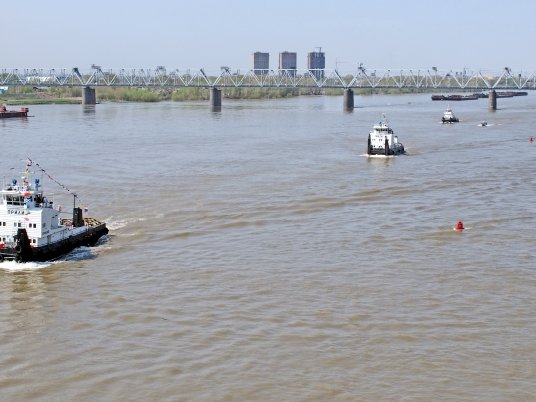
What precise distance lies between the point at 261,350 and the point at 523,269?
14660 millimetres

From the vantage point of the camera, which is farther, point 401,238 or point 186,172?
point 186,172

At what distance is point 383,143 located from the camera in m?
83.8

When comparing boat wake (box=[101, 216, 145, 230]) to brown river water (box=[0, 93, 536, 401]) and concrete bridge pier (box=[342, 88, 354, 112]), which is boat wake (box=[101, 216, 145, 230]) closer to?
brown river water (box=[0, 93, 536, 401])

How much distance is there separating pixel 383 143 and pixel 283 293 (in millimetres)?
53564

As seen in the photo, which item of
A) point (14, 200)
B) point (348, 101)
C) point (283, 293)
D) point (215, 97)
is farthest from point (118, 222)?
A: point (348, 101)

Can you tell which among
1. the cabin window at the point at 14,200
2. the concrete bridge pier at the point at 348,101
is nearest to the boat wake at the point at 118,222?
the cabin window at the point at 14,200

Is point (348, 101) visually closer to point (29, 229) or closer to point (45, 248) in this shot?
point (29, 229)

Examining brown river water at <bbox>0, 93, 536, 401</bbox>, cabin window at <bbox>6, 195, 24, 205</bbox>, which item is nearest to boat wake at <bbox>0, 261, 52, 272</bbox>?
brown river water at <bbox>0, 93, 536, 401</bbox>

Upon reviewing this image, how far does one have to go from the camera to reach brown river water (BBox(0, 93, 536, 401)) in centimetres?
2400

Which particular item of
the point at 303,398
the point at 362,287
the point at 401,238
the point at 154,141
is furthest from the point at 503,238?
the point at 154,141

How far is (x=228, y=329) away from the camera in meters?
28.1

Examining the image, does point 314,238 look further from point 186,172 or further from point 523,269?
point 186,172

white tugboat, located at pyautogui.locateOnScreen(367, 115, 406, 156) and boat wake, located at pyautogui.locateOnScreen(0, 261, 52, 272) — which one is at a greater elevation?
white tugboat, located at pyautogui.locateOnScreen(367, 115, 406, 156)

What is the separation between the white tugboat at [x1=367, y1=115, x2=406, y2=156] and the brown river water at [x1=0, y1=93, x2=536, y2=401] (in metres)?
15.0
